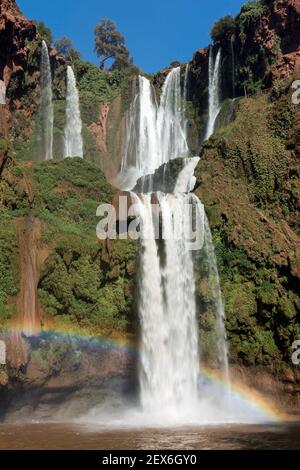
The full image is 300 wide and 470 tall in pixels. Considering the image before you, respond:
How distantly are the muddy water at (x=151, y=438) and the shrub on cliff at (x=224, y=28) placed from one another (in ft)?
122

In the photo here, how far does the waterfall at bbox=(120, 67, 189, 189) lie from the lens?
1821 inches

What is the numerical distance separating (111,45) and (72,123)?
2344 cm

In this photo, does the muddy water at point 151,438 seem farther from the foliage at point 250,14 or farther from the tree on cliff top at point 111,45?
the tree on cliff top at point 111,45

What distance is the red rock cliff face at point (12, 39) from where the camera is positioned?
39.9m

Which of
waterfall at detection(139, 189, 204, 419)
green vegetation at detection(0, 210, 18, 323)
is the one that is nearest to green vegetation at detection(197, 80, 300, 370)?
waterfall at detection(139, 189, 204, 419)

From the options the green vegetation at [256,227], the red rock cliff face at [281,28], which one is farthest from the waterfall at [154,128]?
the green vegetation at [256,227]

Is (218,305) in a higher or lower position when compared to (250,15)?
lower

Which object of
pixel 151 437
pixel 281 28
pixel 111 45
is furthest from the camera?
pixel 111 45

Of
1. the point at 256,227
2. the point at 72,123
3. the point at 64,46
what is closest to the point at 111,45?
the point at 64,46

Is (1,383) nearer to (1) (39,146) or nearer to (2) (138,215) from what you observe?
(2) (138,215)

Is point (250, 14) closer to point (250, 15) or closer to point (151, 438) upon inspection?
point (250, 15)

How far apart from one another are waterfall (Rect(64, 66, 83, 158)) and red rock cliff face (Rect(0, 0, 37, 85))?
6147 millimetres

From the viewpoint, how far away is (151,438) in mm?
14984
